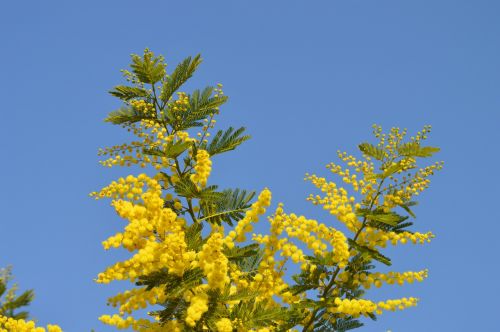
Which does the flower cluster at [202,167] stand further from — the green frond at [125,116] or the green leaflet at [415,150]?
the green leaflet at [415,150]

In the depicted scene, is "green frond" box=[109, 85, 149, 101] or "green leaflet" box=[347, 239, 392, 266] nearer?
"green leaflet" box=[347, 239, 392, 266]

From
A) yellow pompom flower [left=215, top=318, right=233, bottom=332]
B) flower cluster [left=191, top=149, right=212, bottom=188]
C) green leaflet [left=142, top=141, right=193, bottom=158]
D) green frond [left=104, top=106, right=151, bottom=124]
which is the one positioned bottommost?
yellow pompom flower [left=215, top=318, right=233, bottom=332]

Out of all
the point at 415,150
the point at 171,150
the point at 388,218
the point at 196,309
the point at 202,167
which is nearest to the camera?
the point at 196,309

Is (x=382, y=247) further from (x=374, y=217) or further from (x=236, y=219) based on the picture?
(x=236, y=219)

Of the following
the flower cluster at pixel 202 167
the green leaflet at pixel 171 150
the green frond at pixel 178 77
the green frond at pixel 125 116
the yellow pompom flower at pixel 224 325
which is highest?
the green frond at pixel 178 77

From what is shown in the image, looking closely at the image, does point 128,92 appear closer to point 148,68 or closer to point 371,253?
point 148,68

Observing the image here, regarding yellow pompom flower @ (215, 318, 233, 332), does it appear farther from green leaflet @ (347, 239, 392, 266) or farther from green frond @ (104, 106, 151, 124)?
green frond @ (104, 106, 151, 124)

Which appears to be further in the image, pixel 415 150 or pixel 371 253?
pixel 415 150

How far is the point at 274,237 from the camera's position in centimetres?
639

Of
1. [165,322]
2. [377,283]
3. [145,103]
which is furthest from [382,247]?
[145,103]

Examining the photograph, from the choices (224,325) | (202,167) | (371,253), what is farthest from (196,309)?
(371,253)

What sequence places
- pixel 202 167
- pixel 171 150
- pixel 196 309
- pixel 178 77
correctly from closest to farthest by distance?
pixel 196 309, pixel 202 167, pixel 171 150, pixel 178 77

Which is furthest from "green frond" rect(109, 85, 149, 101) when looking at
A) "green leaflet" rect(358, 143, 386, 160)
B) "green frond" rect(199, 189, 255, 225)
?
"green leaflet" rect(358, 143, 386, 160)

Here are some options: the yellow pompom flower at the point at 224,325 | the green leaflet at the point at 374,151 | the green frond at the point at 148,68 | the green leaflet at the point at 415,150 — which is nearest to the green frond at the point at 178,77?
the green frond at the point at 148,68
